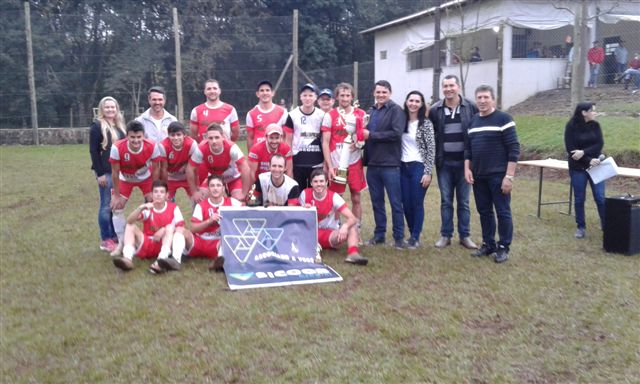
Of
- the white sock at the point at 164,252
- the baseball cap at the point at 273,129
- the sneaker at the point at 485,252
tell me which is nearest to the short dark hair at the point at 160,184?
the white sock at the point at 164,252

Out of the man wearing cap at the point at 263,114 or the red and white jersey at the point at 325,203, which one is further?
the man wearing cap at the point at 263,114

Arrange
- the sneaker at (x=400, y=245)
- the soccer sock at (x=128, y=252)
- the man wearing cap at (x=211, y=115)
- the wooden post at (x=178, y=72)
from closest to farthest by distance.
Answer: the soccer sock at (x=128, y=252), the sneaker at (x=400, y=245), the man wearing cap at (x=211, y=115), the wooden post at (x=178, y=72)

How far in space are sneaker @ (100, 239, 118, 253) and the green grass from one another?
9.14 m

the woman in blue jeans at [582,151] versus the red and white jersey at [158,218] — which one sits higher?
the woman in blue jeans at [582,151]

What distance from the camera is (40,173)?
13.2 metres

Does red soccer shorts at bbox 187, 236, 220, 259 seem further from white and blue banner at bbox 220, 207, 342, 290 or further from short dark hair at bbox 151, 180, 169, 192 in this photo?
short dark hair at bbox 151, 180, 169, 192

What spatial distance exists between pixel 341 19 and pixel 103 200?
90.3 ft

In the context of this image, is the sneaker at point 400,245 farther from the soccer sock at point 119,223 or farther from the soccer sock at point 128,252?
the soccer sock at point 119,223

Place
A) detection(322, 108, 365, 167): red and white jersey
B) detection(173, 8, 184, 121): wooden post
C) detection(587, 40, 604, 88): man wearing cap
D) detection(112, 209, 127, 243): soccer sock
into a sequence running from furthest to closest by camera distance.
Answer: detection(173, 8, 184, 121): wooden post → detection(587, 40, 604, 88): man wearing cap → detection(322, 108, 365, 167): red and white jersey → detection(112, 209, 127, 243): soccer sock

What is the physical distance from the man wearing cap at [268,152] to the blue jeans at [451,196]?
1669 mm

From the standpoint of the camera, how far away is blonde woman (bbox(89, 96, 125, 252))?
6.57 metres

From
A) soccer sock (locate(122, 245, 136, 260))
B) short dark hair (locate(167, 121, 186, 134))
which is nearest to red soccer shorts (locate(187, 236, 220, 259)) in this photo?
soccer sock (locate(122, 245, 136, 260))

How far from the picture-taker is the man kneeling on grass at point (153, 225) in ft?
20.0

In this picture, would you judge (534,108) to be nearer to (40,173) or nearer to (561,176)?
(561,176)
